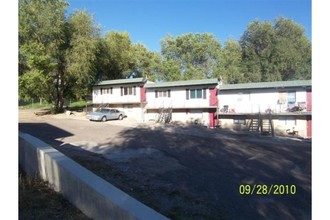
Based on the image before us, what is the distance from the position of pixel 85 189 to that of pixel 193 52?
53.0m

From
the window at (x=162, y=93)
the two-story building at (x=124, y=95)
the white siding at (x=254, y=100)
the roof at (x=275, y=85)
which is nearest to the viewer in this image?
the roof at (x=275, y=85)

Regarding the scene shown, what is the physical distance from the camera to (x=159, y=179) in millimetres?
10141

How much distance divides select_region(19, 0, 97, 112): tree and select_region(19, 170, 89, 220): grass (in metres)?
27.9

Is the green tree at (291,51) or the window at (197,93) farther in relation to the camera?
the green tree at (291,51)

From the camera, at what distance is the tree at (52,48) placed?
104ft

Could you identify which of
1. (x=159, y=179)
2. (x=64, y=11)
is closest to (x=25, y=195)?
(x=159, y=179)

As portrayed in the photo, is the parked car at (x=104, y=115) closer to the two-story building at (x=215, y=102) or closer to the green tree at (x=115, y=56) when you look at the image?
the two-story building at (x=215, y=102)

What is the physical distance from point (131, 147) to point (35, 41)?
23291 millimetres
